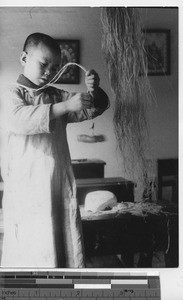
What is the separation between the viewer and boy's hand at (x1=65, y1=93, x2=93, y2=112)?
5.17ft

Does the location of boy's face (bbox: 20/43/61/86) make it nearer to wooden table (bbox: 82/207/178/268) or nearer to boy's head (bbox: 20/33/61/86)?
boy's head (bbox: 20/33/61/86)

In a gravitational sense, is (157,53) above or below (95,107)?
above

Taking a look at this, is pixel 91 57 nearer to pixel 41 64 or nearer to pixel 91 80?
pixel 91 80

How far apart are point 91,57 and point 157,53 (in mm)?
277

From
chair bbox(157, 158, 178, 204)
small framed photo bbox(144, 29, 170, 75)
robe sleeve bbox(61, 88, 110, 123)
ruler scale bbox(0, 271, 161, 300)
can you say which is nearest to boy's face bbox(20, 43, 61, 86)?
robe sleeve bbox(61, 88, 110, 123)

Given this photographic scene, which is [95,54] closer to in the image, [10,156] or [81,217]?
[10,156]

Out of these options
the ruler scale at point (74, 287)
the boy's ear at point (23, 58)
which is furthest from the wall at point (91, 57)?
the ruler scale at point (74, 287)

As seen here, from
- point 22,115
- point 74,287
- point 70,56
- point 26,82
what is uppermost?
point 70,56

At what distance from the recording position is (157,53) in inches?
63.0

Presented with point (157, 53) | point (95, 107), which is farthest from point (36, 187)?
point (157, 53)

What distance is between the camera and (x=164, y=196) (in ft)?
5.24

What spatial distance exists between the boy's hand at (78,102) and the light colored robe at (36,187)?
0.02 meters

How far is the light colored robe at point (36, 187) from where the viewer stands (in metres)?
1.58

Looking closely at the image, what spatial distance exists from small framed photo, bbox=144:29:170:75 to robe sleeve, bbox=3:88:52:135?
46 cm
